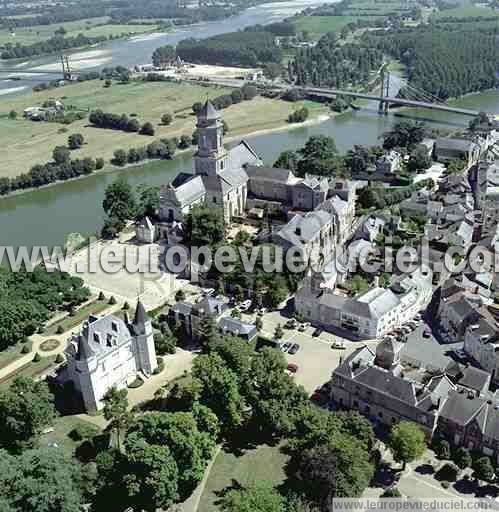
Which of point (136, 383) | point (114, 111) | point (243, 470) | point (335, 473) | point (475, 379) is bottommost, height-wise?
point (243, 470)

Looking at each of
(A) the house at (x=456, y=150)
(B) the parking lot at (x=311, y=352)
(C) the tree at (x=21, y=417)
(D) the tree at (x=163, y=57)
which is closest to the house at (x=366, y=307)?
(B) the parking lot at (x=311, y=352)

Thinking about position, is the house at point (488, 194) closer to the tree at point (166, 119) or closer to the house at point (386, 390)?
the house at point (386, 390)

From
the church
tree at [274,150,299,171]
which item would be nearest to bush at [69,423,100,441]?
the church

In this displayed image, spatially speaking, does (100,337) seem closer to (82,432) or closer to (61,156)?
(82,432)

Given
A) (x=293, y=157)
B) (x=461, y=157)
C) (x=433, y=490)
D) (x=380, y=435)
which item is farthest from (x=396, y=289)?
(x=461, y=157)

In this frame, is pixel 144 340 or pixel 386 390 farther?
pixel 144 340

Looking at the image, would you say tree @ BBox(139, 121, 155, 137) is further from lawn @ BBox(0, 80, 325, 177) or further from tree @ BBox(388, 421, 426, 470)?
tree @ BBox(388, 421, 426, 470)

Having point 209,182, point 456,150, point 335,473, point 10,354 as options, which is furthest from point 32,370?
point 456,150
